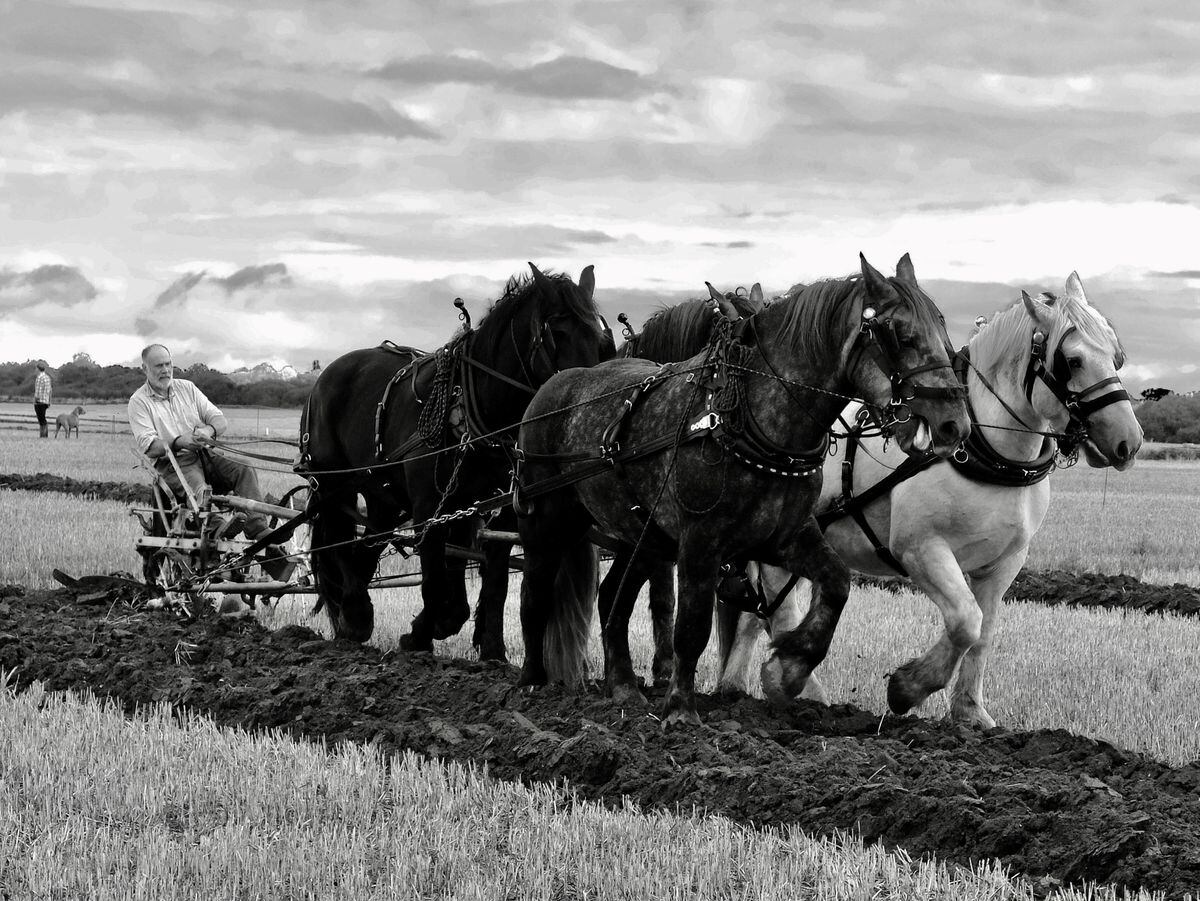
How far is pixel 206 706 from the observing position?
7.41m

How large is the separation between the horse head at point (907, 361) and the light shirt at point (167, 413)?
599 cm

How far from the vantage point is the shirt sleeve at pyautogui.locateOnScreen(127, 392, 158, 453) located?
1037 centimetres

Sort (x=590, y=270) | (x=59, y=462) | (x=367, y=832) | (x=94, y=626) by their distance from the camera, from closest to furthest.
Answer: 1. (x=367, y=832)
2. (x=590, y=270)
3. (x=94, y=626)
4. (x=59, y=462)

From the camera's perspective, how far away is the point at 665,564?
24.1ft

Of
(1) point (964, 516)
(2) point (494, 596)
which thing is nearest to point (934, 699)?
(1) point (964, 516)

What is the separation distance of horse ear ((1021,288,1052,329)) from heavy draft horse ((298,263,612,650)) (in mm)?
2294

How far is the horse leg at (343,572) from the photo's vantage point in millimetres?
9398

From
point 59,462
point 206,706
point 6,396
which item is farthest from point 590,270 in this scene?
point 6,396

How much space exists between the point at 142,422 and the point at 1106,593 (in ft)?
28.8

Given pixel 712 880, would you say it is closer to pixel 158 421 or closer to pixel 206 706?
pixel 206 706

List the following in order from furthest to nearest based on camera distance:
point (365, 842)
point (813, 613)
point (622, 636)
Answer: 1. point (622, 636)
2. point (813, 613)
3. point (365, 842)

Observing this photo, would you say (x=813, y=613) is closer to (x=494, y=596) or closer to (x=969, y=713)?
(x=969, y=713)

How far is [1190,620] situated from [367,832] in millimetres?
8931

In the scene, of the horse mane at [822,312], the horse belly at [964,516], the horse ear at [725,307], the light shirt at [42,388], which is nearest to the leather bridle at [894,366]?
the horse mane at [822,312]
